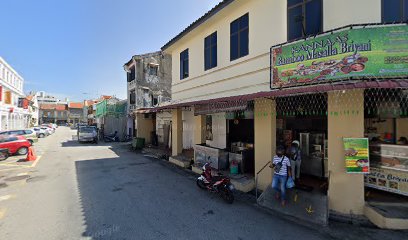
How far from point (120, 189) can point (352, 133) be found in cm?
783

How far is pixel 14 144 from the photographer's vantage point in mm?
15031

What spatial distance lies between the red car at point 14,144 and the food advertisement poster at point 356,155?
18.4m

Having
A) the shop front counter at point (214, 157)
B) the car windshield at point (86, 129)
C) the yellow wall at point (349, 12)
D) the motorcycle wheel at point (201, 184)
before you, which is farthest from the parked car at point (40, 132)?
the yellow wall at point (349, 12)

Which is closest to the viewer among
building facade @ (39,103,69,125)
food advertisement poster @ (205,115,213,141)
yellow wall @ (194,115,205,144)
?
yellow wall @ (194,115,205,144)

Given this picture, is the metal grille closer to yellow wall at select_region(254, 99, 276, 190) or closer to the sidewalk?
yellow wall at select_region(254, 99, 276, 190)

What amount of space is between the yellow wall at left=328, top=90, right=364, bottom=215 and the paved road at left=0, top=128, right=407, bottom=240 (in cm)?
71

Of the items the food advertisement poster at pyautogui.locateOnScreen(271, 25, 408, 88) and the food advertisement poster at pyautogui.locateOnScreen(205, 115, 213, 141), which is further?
the food advertisement poster at pyautogui.locateOnScreen(205, 115, 213, 141)

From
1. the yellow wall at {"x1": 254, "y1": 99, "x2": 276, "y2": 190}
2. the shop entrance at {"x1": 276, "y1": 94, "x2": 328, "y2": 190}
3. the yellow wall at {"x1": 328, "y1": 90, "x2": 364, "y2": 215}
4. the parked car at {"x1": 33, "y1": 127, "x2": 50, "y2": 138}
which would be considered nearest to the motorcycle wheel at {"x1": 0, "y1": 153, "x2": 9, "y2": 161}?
the yellow wall at {"x1": 254, "y1": 99, "x2": 276, "y2": 190}

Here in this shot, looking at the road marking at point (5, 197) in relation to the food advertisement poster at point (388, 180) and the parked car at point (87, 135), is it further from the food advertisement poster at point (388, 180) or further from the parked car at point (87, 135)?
the parked car at point (87, 135)

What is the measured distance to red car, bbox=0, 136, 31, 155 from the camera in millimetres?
14745

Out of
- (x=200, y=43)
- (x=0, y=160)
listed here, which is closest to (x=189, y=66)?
(x=200, y=43)

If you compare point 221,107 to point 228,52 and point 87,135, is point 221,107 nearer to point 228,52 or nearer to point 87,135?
point 228,52

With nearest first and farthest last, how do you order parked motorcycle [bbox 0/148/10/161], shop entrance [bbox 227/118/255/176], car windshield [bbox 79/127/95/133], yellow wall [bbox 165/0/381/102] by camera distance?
yellow wall [bbox 165/0/381/102] → shop entrance [bbox 227/118/255/176] → parked motorcycle [bbox 0/148/10/161] → car windshield [bbox 79/127/95/133]

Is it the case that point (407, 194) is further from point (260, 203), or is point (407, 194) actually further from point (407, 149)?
point (260, 203)
